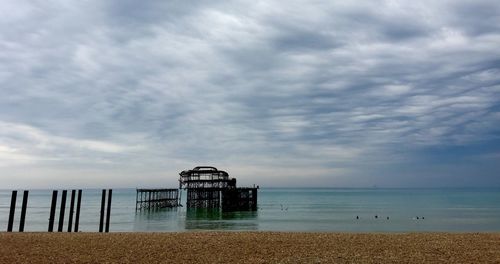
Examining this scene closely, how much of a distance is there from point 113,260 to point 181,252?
2.35 metres

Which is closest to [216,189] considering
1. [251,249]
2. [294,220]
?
[294,220]

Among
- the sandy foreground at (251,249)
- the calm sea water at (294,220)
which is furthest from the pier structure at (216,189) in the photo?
the sandy foreground at (251,249)

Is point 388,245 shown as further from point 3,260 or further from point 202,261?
point 3,260

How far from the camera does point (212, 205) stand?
67000mm

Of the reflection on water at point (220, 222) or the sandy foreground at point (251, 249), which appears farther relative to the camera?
the reflection on water at point (220, 222)

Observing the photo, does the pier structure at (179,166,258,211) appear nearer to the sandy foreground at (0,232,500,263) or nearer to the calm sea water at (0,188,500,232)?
the calm sea water at (0,188,500,232)

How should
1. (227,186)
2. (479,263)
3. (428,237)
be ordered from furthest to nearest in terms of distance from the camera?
(227,186) < (428,237) < (479,263)

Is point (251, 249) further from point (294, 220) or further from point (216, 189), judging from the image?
point (216, 189)

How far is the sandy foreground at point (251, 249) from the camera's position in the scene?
44.1ft

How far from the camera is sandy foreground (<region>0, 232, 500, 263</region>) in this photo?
1345 cm

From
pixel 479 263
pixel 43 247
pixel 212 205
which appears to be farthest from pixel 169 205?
pixel 479 263

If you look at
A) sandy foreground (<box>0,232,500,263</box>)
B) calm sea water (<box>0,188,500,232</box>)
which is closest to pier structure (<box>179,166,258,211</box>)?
calm sea water (<box>0,188,500,232</box>)

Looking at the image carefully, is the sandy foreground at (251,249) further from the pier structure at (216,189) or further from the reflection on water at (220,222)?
the pier structure at (216,189)

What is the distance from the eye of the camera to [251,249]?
15172 mm
